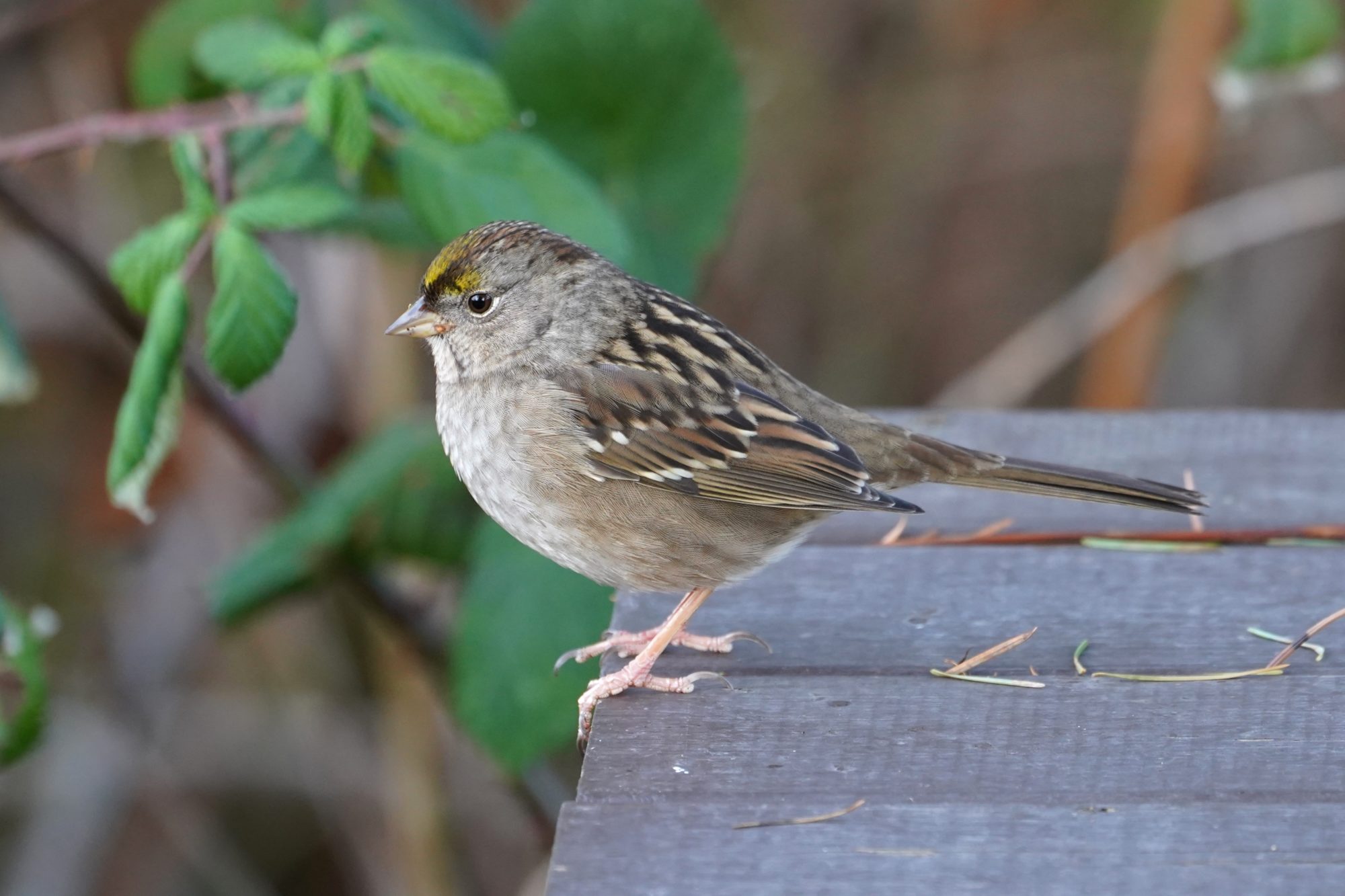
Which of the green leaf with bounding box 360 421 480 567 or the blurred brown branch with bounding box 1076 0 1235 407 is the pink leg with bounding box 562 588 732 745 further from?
the blurred brown branch with bounding box 1076 0 1235 407

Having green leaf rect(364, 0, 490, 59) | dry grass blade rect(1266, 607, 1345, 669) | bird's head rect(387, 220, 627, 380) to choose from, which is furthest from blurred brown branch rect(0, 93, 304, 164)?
dry grass blade rect(1266, 607, 1345, 669)

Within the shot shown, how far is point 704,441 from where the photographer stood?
267 centimetres

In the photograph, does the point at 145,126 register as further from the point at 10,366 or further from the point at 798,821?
the point at 798,821

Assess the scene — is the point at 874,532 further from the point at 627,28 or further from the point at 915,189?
the point at 915,189

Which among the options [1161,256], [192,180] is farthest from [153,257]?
[1161,256]

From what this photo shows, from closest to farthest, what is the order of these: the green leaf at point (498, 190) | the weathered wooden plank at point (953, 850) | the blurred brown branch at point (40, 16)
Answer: the weathered wooden plank at point (953, 850), the green leaf at point (498, 190), the blurred brown branch at point (40, 16)

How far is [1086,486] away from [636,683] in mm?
760

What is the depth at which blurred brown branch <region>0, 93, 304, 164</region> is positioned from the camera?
272 centimetres

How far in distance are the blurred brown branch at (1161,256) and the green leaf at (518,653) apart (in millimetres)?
2178

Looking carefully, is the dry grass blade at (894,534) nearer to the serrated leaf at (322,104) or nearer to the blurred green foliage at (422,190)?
the blurred green foliage at (422,190)

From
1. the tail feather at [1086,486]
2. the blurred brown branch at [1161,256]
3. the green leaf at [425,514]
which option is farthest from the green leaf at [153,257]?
the blurred brown branch at [1161,256]

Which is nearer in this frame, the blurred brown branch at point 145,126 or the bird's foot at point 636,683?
the bird's foot at point 636,683

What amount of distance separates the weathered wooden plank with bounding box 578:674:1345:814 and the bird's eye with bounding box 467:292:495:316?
0.90 meters

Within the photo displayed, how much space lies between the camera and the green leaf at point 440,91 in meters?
2.64
